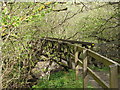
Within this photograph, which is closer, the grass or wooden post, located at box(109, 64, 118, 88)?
wooden post, located at box(109, 64, 118, 88)

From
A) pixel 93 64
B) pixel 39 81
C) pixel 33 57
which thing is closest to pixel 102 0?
pixel 93 64

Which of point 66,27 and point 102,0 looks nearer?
point 102,0

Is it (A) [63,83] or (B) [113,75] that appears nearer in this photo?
(B) [113,75]

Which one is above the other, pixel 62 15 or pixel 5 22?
pixel 62 15

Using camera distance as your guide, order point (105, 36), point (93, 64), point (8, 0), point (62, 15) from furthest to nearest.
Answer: point (62, 15), point (105, 36), point (93, 64), point (8, 0)

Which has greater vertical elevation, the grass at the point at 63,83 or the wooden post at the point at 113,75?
the wooden post at the point at 113,75

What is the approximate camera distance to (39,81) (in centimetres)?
729

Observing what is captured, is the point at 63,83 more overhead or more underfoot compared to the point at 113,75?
more underfoot

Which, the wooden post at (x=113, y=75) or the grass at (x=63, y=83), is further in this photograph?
the grass at (x=63, y=83)

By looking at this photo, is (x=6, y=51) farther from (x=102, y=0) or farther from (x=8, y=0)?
(x=102, y=0)

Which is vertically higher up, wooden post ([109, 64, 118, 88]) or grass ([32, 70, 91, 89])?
wooden post ([109, 64, 118, 88])

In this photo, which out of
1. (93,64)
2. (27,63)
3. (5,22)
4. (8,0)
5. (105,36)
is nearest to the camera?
(5,22)

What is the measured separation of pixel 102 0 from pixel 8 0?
5.80 metres

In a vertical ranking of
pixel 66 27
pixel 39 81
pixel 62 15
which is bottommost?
pixel 39 81
